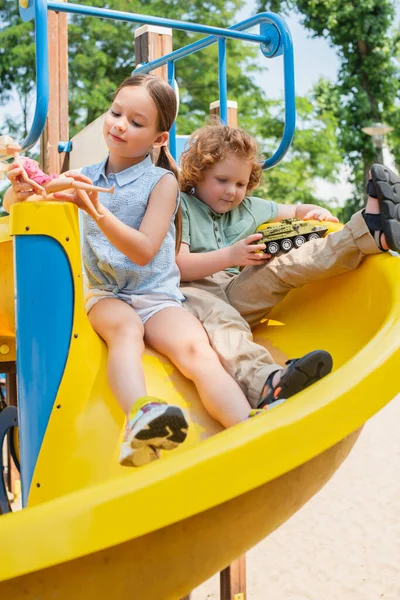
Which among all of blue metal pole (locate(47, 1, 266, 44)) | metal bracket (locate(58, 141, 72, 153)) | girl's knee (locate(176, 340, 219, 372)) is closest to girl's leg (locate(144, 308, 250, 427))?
girl's knee (locate(176, 340, 219, 372))

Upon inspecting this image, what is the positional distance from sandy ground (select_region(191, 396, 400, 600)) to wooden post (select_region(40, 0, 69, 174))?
2011mm

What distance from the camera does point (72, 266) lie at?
5.46 ft

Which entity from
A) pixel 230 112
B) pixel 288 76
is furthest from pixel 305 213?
pixel 230 112

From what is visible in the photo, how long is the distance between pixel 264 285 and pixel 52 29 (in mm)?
2177

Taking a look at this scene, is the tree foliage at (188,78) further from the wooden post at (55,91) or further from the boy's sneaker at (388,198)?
the boy's sneaker at (388,198)

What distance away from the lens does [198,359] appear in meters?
1.74

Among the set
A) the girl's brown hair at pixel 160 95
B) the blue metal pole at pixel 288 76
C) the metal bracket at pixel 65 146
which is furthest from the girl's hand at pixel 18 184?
the metal bracket at pixel 65 146

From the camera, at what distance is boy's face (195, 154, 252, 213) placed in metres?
2.19

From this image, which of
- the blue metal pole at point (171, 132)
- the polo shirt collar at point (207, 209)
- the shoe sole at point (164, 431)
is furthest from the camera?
the blue metal pole at point (171, 132)

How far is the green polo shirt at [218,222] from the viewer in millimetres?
2172

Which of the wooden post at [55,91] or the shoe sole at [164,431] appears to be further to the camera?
the wooden post at [55,91]

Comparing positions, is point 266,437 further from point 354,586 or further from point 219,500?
point 354,586

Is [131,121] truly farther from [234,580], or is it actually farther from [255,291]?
[234,580]

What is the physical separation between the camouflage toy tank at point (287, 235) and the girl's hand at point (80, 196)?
0.59 meters
